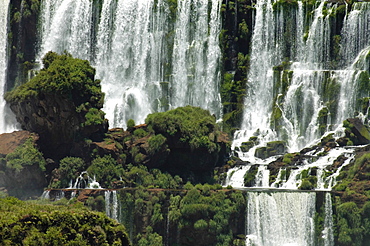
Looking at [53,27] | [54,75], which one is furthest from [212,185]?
[53,27]

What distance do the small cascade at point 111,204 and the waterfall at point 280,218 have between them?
9.02 m

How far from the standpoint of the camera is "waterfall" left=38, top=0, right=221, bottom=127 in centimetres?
9019

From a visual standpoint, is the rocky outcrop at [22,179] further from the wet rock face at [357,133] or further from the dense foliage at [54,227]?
the wet rock face at [357,133]

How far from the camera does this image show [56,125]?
256ft

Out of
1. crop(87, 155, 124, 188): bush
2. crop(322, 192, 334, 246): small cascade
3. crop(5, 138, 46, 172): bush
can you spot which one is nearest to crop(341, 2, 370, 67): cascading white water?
crop(322, 192, 334, 246): small cascade

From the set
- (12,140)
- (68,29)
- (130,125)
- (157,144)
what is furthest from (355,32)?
(12,140)

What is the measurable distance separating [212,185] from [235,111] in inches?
697

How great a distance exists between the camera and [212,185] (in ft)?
236

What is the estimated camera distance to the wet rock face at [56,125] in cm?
7725

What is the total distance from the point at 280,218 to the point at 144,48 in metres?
28.9

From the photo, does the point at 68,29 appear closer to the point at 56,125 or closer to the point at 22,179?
the point at 56,125

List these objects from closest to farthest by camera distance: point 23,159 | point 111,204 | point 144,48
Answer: point 111,204, point 23,159, point 144,48

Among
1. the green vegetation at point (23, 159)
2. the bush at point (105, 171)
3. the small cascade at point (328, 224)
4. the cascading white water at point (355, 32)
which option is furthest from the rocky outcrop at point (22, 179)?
the cascading white water at point (355, 32)

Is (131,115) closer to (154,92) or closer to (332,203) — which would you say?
(154,92)
